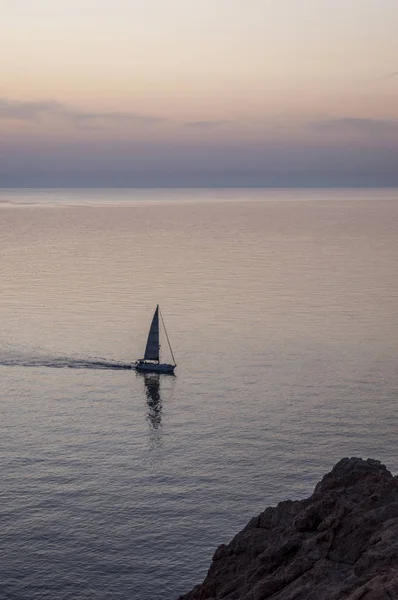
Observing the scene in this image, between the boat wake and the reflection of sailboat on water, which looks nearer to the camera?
the reflection of sailboat on water

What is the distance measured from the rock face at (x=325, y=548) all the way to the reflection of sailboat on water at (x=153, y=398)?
51931 mm

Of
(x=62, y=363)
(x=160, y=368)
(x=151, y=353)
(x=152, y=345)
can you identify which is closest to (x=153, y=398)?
(x=160, y=368)

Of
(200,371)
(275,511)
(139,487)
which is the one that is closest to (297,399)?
(200,371)

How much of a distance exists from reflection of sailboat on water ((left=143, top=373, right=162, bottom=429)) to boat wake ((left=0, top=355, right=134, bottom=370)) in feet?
19.0

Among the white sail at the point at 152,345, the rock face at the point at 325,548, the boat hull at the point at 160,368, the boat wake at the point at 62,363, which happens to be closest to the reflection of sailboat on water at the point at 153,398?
the boat hull at the point at 160,368

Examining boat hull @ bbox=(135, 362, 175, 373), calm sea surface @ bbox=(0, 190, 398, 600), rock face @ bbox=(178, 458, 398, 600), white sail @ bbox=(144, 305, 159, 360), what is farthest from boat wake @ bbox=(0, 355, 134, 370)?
rock face @ bbox=(178, 458, 398, 600)

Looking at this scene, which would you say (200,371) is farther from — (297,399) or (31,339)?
(31,339)

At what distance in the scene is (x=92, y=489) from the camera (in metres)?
72.2

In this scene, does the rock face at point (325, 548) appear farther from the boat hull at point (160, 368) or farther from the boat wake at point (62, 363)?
the boat wake at point (62, 363)

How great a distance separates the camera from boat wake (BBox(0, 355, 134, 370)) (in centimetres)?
11462

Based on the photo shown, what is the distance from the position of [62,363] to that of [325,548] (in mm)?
86474

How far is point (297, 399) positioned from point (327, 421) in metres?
8.69

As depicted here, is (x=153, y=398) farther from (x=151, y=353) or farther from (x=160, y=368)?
(x=151, y=353)

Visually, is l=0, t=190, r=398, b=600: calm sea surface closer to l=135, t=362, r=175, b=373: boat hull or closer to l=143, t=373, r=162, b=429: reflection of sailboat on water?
Answer: l=143, t=373, r=162, b=429: reflection of sailboat on water
